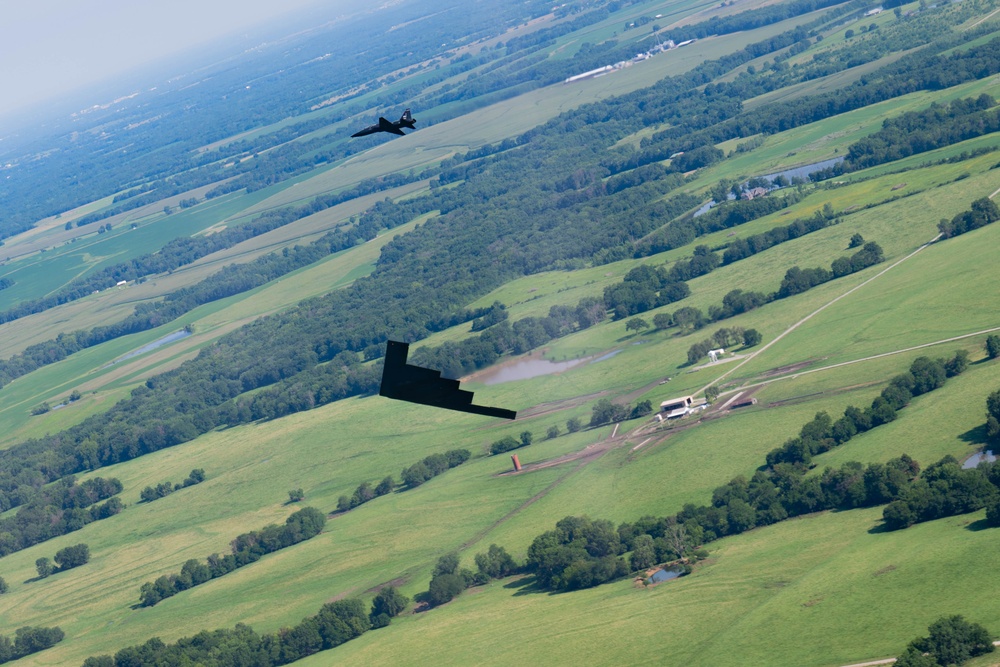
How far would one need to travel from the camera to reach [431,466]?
5910 inches

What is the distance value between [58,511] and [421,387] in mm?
179106

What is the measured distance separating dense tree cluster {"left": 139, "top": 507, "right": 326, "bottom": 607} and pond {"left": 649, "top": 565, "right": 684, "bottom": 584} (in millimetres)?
53118

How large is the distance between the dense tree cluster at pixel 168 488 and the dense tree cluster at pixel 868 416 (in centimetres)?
9557

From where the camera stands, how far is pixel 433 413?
172750mm

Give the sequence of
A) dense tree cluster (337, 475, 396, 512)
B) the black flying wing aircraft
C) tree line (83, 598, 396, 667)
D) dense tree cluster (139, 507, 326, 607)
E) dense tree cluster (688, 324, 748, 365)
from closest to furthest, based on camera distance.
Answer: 1. the black flying wing aircraft
2. tree line (83, 598, 396, 667)
3. dense tree cluster (139, 507, 326, 607)
4. dense tree cluster (337, 475, 396, 512)
5. dense tree cluster (688, 324, 748, 365)

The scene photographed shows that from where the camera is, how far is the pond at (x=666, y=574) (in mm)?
105812

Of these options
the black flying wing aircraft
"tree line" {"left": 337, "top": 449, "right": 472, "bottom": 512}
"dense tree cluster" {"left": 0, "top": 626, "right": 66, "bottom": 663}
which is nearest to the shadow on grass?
"tree line" {"left": 337, "top": 449, "right": 472, "bottom": 512}

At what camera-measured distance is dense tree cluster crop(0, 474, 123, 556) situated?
180125mm

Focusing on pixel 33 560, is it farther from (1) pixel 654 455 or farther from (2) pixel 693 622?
(2) pixel 693 622

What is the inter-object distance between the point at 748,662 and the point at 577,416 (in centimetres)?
6437

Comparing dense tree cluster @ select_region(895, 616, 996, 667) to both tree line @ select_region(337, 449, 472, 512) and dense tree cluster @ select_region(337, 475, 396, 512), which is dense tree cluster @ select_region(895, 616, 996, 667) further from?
dense tree cluster @ select_region(337, 475, 396, 512)

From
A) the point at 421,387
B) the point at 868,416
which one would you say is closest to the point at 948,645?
the point at 868,416

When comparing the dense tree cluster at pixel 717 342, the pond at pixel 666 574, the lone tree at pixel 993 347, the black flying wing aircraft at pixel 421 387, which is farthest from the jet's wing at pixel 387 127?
the dense tree cluster at pixel 717 342

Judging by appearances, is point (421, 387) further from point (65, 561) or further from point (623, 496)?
point (65, 561)
